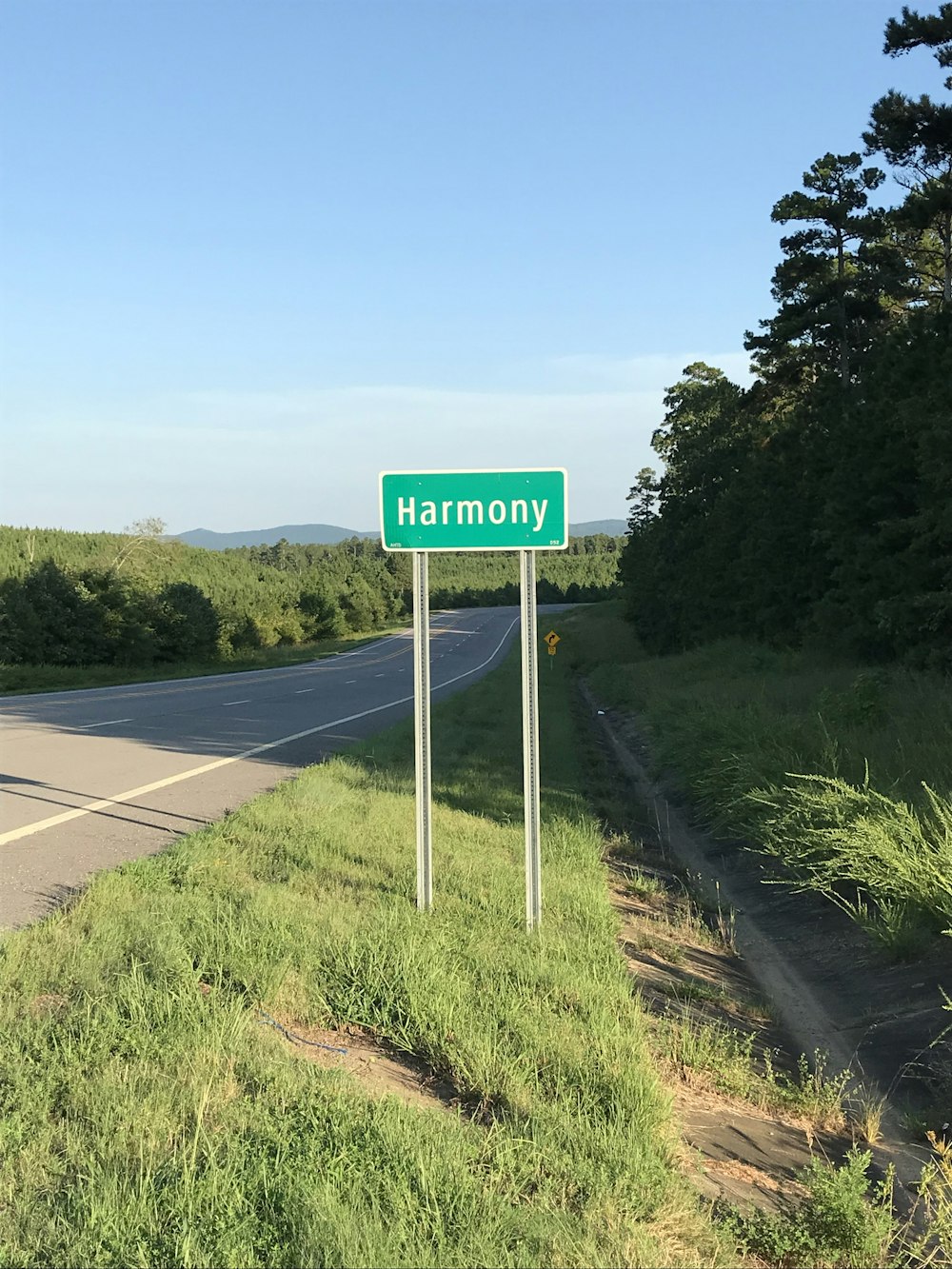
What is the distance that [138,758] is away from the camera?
1453 cm

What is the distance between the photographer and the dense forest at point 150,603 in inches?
1927

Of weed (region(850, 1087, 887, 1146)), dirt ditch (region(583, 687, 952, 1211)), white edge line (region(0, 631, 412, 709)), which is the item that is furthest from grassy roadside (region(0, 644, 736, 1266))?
white edge line (region(0, 631, 412, 709))

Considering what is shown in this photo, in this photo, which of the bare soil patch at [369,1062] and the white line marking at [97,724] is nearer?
the bare soil patch at [369,1062]

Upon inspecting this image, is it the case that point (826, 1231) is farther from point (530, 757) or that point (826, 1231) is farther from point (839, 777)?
point (839, 777)

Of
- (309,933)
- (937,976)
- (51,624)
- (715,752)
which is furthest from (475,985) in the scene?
(51,624)

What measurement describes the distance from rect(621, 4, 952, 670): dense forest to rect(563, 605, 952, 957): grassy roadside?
225 centimetres

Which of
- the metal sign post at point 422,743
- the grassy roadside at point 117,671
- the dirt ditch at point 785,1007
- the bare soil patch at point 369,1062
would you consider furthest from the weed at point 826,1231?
the grassy roadside at point 117,671

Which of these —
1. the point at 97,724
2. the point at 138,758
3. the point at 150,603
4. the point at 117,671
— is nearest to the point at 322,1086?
the point at 138,758

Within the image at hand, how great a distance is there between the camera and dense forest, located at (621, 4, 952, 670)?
1920 cm

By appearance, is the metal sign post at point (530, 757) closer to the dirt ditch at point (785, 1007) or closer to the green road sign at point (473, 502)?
the green road sign at point (473, 502)

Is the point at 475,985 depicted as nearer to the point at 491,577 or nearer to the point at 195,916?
the point at 195,916

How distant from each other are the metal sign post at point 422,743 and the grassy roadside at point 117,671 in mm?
27631

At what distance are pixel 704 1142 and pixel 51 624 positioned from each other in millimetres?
48988

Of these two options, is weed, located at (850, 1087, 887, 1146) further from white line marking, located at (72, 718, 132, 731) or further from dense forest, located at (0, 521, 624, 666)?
white line marking, located at (72, 718, 132, 731)
